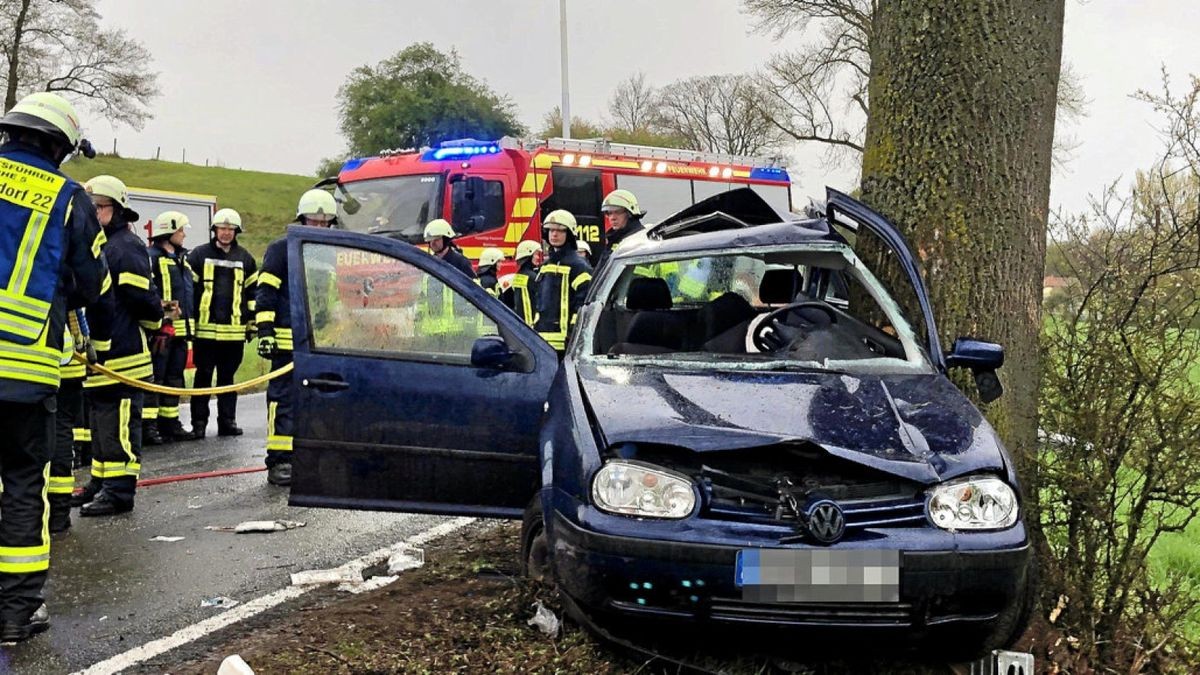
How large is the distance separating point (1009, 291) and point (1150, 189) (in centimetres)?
69

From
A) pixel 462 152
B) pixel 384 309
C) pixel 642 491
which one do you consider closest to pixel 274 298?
pixel 384 309

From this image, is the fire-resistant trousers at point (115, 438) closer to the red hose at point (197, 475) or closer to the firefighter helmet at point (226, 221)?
the red hose at point (197, 475)

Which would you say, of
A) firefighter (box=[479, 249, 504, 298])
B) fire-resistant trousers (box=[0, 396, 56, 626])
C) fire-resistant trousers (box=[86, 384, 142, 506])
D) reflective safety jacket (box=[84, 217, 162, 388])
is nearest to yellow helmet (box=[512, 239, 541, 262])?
firefighter (box=[479, 249, 504, 298])

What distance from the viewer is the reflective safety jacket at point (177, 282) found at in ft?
25.9

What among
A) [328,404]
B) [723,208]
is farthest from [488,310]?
[723,208]

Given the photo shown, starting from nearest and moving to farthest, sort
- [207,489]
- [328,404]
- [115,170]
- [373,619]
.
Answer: [373,619], [328,404], [207,489], [115,170]

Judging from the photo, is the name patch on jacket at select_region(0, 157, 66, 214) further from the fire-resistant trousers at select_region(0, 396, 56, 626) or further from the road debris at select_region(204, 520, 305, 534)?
the road debris at select_region(204, 520, 305, 534)

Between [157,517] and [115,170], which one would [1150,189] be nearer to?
[157,517]

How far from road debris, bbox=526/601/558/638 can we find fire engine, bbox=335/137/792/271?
28.0 feet

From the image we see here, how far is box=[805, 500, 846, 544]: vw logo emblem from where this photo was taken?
2.70 metres

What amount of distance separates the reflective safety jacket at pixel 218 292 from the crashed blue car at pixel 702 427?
4374 mm

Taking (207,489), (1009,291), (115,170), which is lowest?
(207,489)

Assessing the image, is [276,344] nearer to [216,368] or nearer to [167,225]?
[167,225]

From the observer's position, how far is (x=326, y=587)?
14.1 feet
